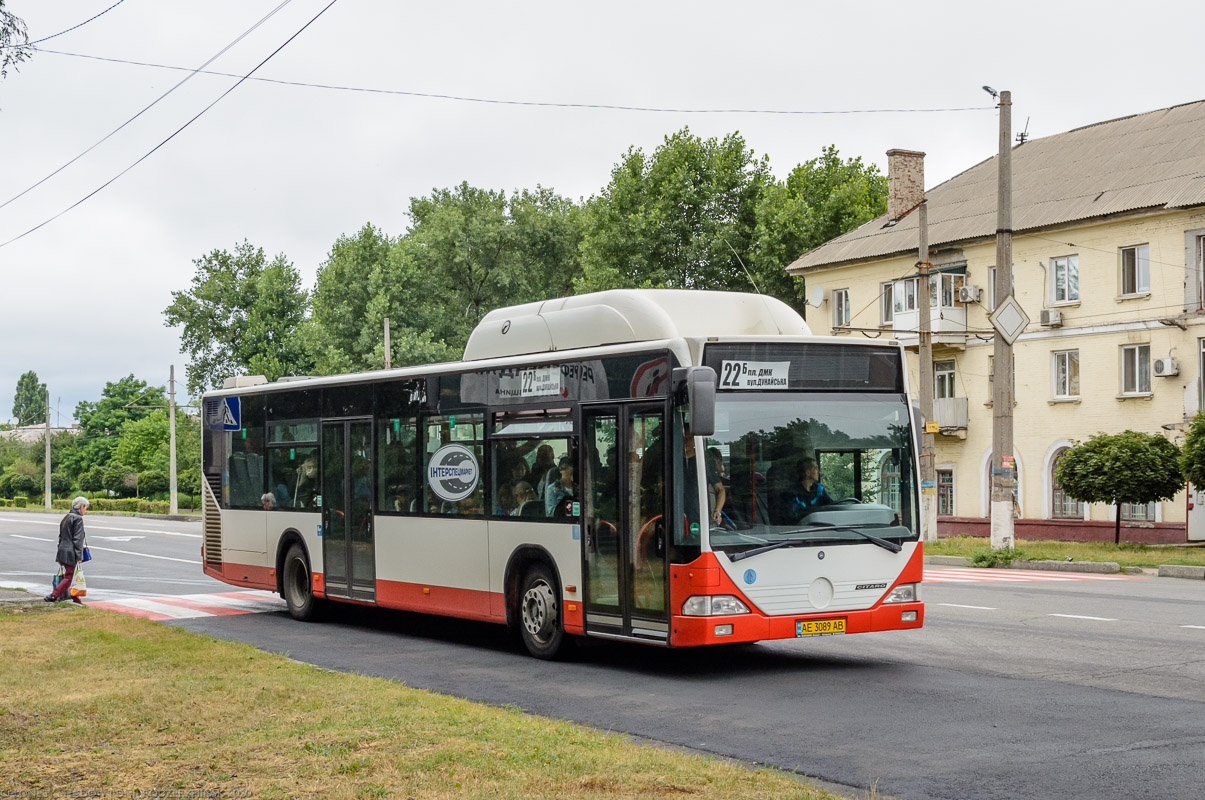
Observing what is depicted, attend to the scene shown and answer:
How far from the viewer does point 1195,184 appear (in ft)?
120

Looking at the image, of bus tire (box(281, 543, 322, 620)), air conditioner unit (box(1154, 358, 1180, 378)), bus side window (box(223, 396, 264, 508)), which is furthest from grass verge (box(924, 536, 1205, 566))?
bus side window (box(223, 396, 264, 508))

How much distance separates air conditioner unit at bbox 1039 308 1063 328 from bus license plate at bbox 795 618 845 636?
102 ft

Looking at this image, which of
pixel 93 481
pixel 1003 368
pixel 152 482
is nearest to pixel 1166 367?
pixel 1003 368

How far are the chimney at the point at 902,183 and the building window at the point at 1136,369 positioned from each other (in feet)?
40.1

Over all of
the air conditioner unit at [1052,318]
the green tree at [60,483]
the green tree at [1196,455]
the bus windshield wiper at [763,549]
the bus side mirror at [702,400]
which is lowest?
the green tree at [60,483]

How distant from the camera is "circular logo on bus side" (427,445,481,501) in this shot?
1413cm

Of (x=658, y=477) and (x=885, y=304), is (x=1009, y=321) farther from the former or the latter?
(x=885, y=304)

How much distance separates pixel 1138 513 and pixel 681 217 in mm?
24232

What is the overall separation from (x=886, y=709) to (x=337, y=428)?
338 inches

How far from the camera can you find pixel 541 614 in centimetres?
1304

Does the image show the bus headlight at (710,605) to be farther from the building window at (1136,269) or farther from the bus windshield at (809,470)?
the building window at (1136,269)

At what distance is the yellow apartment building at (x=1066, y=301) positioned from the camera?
3716 cm

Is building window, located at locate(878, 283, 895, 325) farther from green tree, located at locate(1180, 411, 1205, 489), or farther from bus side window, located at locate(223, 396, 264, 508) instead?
bus side window, located at locate(223, 396, 264, 508)

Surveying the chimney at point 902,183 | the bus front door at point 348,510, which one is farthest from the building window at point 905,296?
the bus front door at point 348,510
